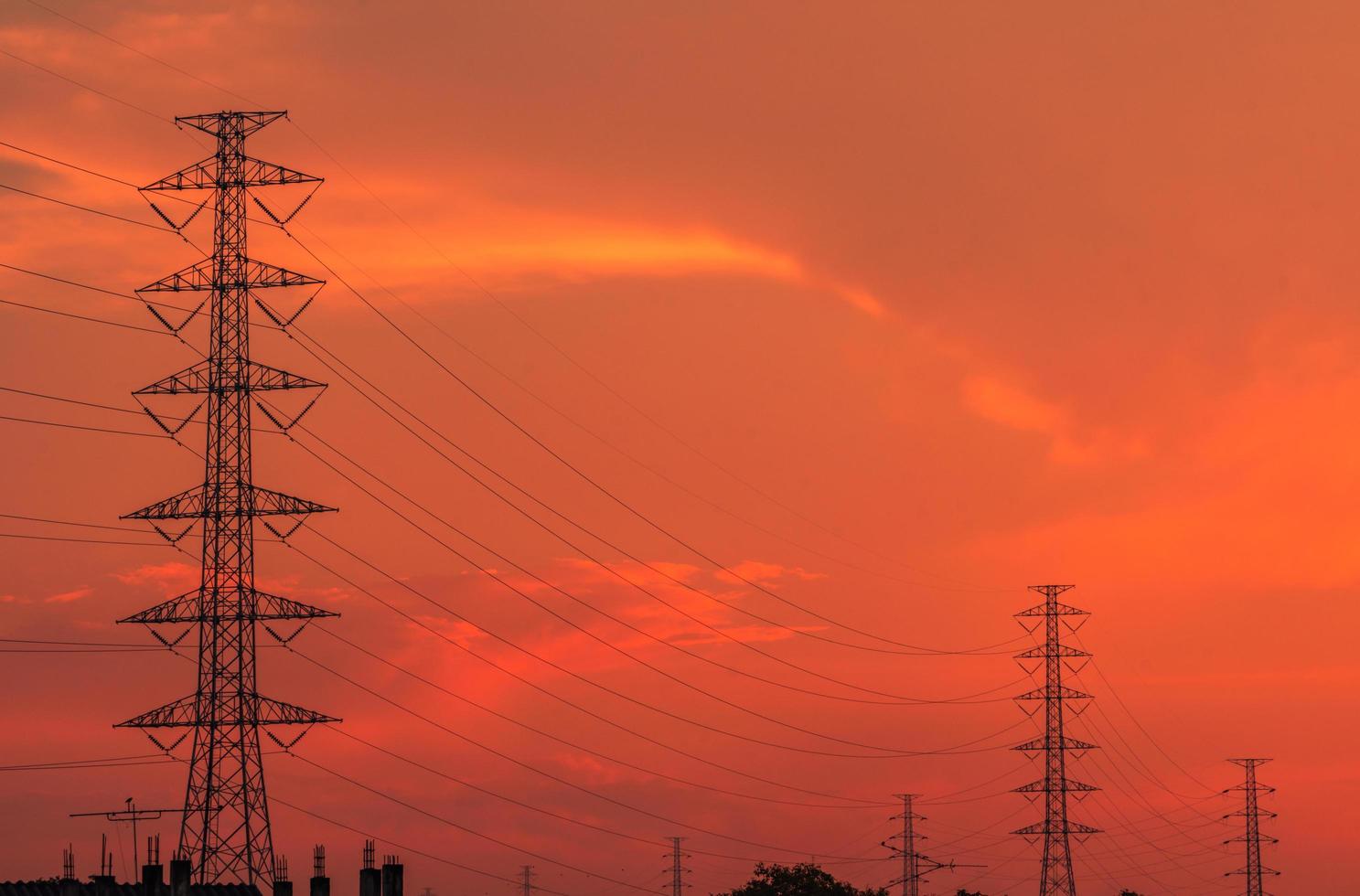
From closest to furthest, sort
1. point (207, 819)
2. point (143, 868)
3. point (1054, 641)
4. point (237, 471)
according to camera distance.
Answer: point (143, 868)
point (207, 819)
point (237, 471)
point (1054, 641)

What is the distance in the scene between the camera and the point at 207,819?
8556 centimetres

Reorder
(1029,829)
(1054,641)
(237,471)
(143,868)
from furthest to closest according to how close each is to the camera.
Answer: (1054,641), (1029,829), (237,471), (143,868)

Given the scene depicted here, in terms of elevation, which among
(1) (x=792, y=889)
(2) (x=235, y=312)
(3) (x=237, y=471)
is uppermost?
(2) (x=235, y=312)

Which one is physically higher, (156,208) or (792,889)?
(156,208)

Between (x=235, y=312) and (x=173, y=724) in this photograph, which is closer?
(x=173, y=724)

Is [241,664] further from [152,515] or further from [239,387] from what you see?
[239,387]

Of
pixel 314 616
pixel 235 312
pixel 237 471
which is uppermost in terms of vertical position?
pixel 235 312

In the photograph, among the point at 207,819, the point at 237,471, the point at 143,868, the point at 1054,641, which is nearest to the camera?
the point at 143,868

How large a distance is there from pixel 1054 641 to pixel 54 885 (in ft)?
Answer: 352

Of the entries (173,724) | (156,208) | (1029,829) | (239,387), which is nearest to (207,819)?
(173,724)

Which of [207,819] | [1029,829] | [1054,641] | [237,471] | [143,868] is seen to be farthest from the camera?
[1054,641]

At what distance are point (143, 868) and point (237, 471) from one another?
2338 cm

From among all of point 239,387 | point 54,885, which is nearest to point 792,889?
point 239,387

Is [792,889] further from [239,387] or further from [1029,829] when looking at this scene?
[239,387]
